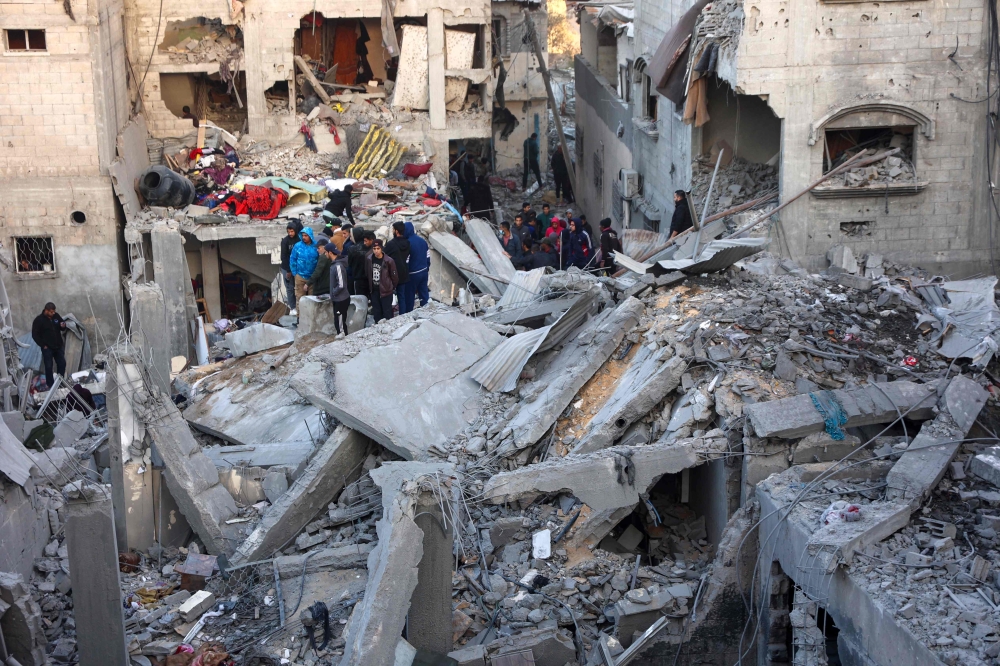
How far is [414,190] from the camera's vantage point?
68.0 feet

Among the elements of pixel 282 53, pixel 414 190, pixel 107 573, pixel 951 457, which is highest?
pixel 282 53

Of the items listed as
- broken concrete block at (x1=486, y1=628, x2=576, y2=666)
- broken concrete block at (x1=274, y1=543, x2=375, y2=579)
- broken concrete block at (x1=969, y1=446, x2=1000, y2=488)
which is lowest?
broken concrete block at (x1=486, y1=628, x2=576, y2=666)

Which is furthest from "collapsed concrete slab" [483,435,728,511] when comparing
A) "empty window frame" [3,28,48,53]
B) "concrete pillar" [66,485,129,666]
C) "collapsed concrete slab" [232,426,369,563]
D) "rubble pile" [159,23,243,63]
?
"rubble pile" [159,23,243,63]

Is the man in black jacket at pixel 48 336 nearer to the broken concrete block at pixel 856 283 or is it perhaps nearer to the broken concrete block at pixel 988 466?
the broken concrete block at pixel 856 283

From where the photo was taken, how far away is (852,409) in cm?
916

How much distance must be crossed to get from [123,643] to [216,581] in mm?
1564

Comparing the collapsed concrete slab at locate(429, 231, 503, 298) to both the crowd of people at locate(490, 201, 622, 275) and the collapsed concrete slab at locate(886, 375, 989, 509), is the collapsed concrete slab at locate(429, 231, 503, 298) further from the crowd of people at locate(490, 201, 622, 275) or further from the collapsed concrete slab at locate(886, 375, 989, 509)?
the collapsed concrete slab at locate(886, 375, 989, 509)

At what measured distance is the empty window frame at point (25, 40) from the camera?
1875 centimetres

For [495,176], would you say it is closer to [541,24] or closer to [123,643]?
[541,24]

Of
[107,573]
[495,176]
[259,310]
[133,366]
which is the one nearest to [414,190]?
[259,310]

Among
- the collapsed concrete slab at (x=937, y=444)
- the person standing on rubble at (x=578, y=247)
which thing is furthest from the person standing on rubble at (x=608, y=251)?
the collapsed concrete slab at (x=937, y=444)

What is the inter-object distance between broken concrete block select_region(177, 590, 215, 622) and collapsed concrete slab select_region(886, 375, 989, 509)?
5.53 m

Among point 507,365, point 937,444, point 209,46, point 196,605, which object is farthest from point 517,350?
point 209,46

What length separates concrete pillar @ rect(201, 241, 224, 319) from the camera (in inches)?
794
